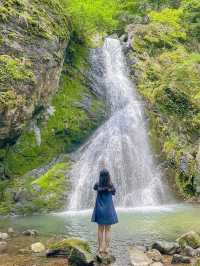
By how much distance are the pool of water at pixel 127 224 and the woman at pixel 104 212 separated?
1.53 ft

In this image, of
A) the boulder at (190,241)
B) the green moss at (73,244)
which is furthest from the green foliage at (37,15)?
the boulder at (190,241)

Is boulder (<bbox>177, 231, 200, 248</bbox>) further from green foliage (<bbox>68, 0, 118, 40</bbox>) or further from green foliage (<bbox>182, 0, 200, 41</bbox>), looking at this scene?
green foliage (<bbox>182, 0, 200, 41</bbox>)

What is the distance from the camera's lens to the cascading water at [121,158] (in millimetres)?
19578

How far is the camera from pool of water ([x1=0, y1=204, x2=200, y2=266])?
1128 centimetres

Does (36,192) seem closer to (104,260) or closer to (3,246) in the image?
(3,246)

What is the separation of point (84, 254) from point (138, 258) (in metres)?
1.30

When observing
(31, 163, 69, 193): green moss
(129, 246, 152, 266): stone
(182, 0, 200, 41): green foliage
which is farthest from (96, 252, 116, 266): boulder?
(182, 0, 200, 41): green foliage

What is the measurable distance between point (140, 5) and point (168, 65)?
13.0 meters

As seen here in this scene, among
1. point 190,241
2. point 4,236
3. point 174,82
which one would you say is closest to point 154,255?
point 190,241

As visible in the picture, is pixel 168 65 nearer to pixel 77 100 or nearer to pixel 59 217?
pixel 77 100

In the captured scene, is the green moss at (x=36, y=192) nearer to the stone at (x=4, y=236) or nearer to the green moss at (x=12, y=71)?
the green moss at (x=12, y=71)

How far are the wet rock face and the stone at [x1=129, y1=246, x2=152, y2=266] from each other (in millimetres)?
9153

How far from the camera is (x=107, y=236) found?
9.55 m

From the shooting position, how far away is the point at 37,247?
10.3 meters
